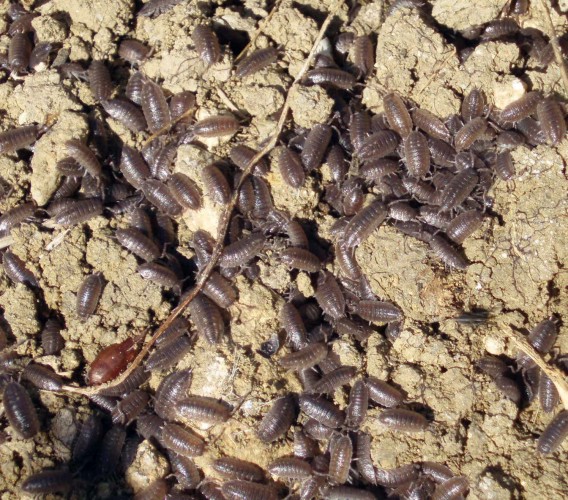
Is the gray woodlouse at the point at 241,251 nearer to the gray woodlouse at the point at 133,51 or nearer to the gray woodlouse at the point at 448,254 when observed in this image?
the gray woodlouse at the point at 448,254

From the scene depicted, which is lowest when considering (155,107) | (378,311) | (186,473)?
(186,473)

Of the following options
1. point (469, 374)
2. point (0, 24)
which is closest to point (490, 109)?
point (469, 374)

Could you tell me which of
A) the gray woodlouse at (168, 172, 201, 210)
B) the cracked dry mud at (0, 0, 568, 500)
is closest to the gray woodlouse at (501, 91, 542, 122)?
the cracked dry mud at (0, 0, 568, 500)

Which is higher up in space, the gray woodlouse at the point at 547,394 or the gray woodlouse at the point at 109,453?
the gray woodlouse at the point at 547,394

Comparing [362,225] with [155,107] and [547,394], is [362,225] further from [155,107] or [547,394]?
[155,107]

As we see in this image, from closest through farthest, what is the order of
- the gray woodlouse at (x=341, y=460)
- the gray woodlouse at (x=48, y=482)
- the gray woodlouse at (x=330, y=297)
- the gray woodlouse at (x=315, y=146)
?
1. the gray woodlouse at (x=48, y=482)
2. the gray woodlouse at (x=341, y=460)
3. the gray woodlouse at (x=330, y=297)
4. the gray woodlouse at (x=315, y=146)

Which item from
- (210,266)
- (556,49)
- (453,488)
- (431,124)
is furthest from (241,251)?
(556,49)

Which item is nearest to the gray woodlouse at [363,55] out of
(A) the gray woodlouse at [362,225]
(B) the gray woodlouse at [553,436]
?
(A) the gray woodlouse at [362,225]
